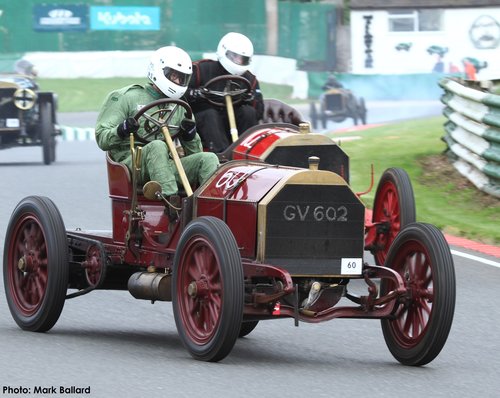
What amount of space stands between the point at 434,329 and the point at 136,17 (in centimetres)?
2648

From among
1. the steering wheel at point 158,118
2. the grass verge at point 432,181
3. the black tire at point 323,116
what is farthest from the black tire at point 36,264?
the black tire at point 323,116

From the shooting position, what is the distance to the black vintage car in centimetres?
2173

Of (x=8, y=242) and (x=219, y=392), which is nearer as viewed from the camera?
(x=219, y=392)

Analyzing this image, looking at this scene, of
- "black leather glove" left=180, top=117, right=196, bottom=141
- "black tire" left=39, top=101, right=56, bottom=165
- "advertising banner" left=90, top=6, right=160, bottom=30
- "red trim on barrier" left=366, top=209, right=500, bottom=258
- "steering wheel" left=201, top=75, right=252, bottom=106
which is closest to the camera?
"black leather glove" left=180, top=117, right=196, bottom=141

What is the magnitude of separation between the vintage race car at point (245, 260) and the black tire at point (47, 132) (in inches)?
484

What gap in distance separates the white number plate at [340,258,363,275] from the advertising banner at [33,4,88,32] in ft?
81.9

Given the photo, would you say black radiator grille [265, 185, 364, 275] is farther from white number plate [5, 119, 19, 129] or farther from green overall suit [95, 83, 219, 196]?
white number plate [5, 119, 19, 129]

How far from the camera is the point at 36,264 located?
30.6 feet

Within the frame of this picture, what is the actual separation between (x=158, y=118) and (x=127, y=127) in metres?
0.50

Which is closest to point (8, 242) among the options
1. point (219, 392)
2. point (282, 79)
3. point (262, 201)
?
point (262, 201)

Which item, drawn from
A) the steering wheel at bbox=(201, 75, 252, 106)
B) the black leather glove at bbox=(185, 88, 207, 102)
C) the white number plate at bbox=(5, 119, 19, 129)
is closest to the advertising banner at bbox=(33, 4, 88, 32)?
the white number plate at bbox=(5, 119, 19, 129)

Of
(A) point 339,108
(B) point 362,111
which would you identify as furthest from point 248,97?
(B) point 362,111

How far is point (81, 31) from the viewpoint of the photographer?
3328 cm

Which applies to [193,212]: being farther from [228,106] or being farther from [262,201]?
[228,106]
